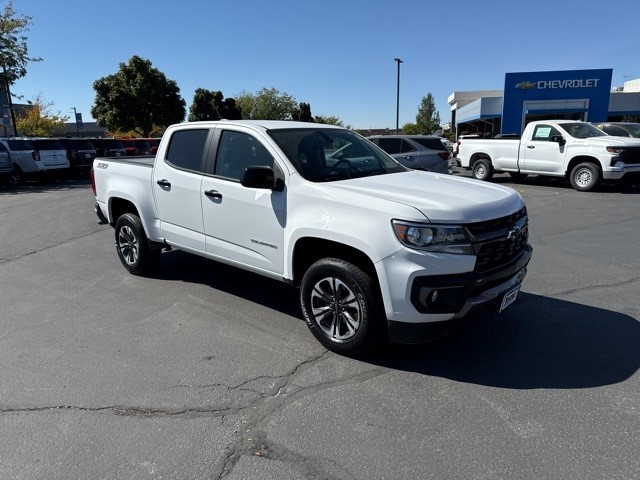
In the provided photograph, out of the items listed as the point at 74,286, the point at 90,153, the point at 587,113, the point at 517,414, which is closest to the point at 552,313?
the point at 517,414

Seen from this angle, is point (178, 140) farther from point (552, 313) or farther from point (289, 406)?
point (552, 313)

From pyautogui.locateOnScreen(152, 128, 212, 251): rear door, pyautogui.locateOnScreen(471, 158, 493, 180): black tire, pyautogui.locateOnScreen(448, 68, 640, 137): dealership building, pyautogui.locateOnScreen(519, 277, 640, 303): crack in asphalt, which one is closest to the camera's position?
pyautogui.locateOnScreen(152, 128, 212, 251): rear door

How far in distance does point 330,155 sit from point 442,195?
1329 mm

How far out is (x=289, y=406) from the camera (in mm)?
3236

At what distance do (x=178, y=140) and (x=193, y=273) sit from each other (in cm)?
181

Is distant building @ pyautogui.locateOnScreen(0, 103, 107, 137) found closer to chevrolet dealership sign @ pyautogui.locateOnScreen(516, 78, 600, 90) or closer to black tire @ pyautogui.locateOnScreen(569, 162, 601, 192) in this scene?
chevrolet dealership sign @ pyautogui.locateOnScreen(516, 78, 600, 90)

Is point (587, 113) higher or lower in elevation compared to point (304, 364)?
higher

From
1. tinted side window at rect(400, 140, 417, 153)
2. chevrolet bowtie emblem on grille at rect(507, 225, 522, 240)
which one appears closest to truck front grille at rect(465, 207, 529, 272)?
chevrolet bowtie emblem on grille at rect(507, 225, 522, 240)

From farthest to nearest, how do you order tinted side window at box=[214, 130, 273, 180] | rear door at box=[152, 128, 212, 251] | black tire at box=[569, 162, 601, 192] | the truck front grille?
1. black tire at box=[569, 162, 601, 192]
2. rear door at box=[152, 128, 212, 251]
3. tinted side window at box=[214, 130, 273, 180]
4. the truck front grille

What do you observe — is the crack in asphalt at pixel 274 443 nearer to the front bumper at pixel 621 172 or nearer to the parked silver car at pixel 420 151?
the parked silver car at pixel 420 151

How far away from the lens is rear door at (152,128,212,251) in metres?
5.00

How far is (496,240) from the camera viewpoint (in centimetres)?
→ 356

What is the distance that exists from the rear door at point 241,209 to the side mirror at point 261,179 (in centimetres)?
7

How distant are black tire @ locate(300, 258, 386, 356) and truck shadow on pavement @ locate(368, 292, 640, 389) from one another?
276 mm
